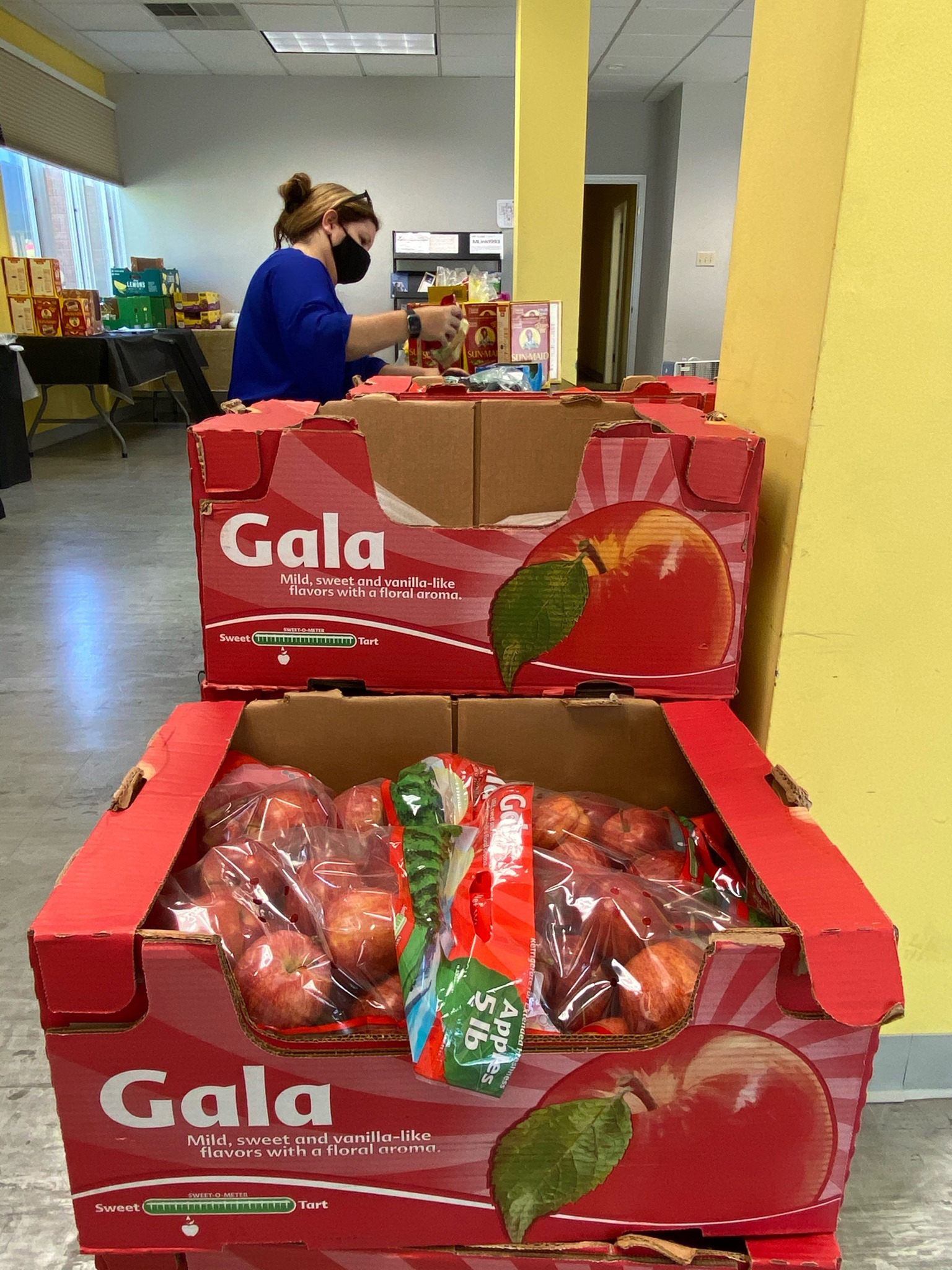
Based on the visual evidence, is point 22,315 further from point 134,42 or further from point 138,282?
point 134,42

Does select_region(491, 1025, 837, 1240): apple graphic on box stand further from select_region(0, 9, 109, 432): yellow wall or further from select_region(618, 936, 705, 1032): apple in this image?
select_region(0, 9, 109, 432): yellow wall

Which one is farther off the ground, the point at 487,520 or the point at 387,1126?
the point at 487,520

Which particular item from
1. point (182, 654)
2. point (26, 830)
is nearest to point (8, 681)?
point (182, 654)

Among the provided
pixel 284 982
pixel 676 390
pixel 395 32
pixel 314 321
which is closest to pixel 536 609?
pixel 284 982

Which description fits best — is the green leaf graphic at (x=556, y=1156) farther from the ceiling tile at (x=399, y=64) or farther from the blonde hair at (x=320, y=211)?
the ceiling tile at (x=399, y=64)

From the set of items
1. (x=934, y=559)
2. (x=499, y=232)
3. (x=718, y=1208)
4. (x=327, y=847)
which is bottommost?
(x=718, y=1208)

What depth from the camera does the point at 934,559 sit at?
3.27 ft

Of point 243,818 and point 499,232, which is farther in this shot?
point 499,232

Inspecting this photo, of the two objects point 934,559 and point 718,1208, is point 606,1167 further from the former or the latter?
point 934,559

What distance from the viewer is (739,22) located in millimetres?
6523

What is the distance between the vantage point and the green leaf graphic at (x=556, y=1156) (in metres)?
0.65

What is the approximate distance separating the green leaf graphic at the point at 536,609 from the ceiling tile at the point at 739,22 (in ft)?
21.5

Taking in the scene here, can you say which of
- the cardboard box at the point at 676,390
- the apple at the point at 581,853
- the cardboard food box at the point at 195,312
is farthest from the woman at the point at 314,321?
the cardboard food box at the point at 195,312

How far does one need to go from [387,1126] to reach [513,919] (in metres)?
0.17
